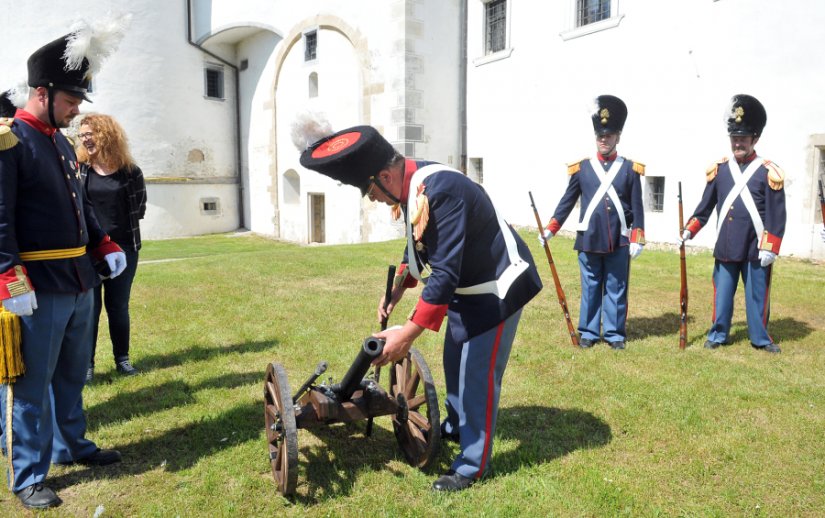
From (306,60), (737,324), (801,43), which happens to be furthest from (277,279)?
(306,60)

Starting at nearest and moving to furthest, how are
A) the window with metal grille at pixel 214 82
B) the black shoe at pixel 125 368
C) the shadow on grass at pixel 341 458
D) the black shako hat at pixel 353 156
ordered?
the black shako hat at pixel 353 156 → the shadow on grass at pixel 341 458 → the black shoe at pixel 125 368 → the window with metal grille at pixel 214 82

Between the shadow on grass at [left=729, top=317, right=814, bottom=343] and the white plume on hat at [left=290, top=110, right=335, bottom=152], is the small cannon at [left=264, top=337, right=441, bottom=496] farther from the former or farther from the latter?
the shadow on grass at [left=729, top=317, right=814, bottom=343]

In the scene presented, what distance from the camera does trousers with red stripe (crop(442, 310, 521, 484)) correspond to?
3.19 meters

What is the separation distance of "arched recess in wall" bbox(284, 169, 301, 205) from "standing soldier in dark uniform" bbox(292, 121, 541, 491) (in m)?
17.6

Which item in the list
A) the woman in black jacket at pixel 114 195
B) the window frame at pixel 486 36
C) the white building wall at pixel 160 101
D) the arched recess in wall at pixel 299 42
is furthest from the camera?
the white building wall at pixel 160 101

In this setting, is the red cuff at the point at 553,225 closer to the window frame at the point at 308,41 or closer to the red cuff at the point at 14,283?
the red cuff at the point at 14,283

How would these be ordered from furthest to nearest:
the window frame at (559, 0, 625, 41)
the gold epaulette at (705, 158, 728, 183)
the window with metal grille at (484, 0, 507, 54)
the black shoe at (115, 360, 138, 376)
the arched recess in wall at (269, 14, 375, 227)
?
the arched recess in wall at (269, 14, 375, 227)
the window with metal grille at (484, 0, 507, 54)
the window frame at (559, 0, 625, 41)
the gold epaulette at (705, 158, 728, 183)
the black shoe at (115, 360, 138, 376)

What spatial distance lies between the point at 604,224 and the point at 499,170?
9887mm

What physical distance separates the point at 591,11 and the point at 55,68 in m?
12.0

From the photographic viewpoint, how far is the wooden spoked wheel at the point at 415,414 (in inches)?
130

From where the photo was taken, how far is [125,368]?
5.07 metres

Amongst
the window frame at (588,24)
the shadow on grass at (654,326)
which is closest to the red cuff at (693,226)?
the shadow on grass at (654,326)

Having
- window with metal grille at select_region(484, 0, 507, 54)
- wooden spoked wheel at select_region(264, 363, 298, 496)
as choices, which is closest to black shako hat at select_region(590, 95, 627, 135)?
wooden spoked wheel at select_region(264, 363, 298, 496)

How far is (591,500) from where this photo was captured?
3.14m
